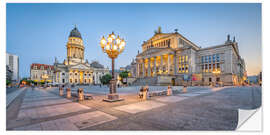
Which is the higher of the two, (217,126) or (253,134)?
(217,126)

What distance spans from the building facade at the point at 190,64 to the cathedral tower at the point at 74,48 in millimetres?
57795

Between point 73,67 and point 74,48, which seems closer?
point 73,67

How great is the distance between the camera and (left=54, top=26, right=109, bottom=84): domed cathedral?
7780cm

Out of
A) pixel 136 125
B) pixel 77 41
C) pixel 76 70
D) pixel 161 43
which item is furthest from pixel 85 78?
pixel 136 125

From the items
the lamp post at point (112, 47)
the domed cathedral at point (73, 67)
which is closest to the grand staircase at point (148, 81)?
the lamp post at point (112, 47)

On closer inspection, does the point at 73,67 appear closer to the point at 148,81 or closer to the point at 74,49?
the point at 74,49

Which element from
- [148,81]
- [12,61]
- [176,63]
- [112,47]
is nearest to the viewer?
[112,47]

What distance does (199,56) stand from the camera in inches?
1703

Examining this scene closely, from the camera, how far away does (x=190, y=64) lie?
41.6m

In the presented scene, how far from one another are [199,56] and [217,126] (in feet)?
151

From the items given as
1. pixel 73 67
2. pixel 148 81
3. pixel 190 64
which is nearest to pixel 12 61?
pixel 148 81

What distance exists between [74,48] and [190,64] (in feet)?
266
